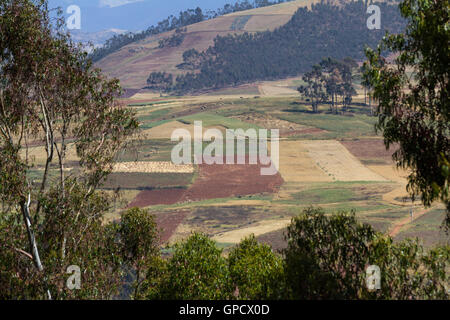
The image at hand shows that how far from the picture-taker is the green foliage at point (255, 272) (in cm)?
1739

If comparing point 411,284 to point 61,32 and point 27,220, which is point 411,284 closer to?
point 27,220

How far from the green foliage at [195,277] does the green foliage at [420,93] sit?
7567 millimetres

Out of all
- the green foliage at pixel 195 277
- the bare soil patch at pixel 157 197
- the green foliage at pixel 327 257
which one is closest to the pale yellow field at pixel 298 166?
the bare soil patch at pixel 157 197

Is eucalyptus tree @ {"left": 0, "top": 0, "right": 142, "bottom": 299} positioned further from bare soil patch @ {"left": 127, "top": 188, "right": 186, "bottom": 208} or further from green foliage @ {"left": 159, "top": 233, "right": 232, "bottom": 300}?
bare soil patch @ {"left": 127, "top": 188, "right": 186, "bottom": 208}

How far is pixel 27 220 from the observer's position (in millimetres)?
17234

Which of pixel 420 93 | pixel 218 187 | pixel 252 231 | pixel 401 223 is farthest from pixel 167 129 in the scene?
pixel 420 93

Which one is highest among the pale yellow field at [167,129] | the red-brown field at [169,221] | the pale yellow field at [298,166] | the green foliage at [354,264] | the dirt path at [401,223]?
the green foliage at [354,264]

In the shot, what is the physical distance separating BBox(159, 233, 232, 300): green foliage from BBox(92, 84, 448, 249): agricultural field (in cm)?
668

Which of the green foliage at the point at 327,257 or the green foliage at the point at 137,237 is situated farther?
the green foliage at the point at 137,237

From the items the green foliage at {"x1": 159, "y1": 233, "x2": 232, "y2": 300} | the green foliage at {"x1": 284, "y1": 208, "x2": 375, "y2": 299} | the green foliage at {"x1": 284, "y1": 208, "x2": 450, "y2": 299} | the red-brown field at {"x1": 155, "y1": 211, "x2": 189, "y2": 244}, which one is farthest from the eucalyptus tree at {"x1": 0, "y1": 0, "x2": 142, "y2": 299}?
the red-brown field at {"x1": 155, "y1": 211, "x2": 189, "y2": 244}

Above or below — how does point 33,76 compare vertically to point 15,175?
above

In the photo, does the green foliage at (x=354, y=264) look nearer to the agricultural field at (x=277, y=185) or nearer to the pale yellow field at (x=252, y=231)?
the agricultural field at (x=277, y=185)
